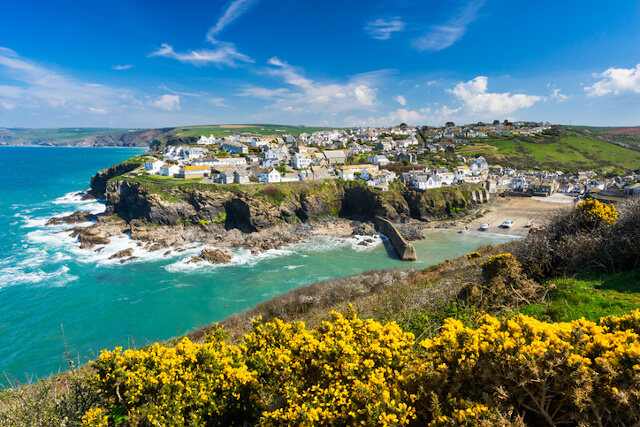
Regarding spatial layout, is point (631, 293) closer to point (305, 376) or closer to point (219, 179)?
point (305, 376)

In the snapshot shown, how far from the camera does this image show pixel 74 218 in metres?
46.8

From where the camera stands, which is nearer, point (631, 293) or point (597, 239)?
point (631, 293)

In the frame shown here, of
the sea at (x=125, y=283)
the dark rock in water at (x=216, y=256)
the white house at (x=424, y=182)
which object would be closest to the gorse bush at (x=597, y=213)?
the sea at (x=125, y=283)

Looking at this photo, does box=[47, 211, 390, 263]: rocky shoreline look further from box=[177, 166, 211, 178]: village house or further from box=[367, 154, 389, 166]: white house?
box=[367, 154, 389, 166]: white house

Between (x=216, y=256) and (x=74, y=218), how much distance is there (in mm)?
30128

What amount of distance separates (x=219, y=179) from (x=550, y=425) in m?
54.7

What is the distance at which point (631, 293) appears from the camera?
26.0ft

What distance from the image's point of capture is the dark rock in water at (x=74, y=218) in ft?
150

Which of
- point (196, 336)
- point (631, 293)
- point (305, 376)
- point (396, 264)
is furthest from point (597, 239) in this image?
point (396, 264)

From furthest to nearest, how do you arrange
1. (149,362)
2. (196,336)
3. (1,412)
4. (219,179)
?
(219,179) → (196,336) → (149,362) → (1,412)

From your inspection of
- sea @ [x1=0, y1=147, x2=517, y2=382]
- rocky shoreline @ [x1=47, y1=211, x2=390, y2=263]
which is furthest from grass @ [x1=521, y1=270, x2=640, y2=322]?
rocky shoreline @ [x1=47, y1=211, x2=390, y2=263]

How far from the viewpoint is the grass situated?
22.7ft

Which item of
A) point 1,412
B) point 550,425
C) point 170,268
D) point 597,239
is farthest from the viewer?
point 170,268

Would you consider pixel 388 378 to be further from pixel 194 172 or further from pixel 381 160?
pixel 381 160
